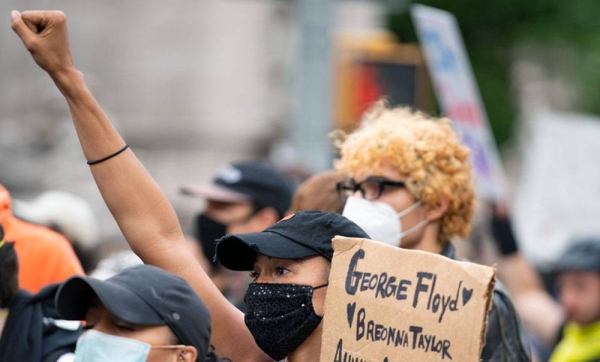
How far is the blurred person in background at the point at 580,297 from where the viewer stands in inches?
276

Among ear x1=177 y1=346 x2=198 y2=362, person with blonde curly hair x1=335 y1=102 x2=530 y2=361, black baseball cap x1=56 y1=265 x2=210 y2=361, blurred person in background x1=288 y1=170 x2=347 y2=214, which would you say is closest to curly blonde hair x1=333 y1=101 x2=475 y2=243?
person with blonde curly hair x1=335 y1=102 x2=530 y2=361

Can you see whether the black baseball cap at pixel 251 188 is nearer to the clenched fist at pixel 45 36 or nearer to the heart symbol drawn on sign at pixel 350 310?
the clenched fist at pixel 45 36

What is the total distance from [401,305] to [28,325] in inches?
51.0

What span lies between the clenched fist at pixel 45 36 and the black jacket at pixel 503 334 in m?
1.68

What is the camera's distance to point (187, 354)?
139 inches

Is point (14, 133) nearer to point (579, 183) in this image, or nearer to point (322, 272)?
point (579, 183)

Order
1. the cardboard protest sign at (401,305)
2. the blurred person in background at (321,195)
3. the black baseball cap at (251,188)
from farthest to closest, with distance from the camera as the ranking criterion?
the black baseball cap at (251,188) < the blurred person in background at (321,195) < the cardboard protest sign at (401,305)

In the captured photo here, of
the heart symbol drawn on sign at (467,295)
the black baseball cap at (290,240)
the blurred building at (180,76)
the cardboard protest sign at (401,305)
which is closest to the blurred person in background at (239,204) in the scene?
the black baseball cap at (290,240)

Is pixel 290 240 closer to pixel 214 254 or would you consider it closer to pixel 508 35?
pixel 214 254

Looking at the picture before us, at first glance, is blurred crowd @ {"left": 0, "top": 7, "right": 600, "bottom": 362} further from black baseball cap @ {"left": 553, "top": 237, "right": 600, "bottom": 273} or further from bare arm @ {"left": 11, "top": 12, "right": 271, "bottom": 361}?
black baseball cap @ {"left": 553, "top": 237, "right": 600, "bottom": 273}

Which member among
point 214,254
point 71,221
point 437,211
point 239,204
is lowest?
point 71,221

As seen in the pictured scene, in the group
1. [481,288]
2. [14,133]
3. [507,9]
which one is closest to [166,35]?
[14,133]

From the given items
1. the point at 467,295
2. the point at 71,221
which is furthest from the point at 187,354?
the point at 71,221

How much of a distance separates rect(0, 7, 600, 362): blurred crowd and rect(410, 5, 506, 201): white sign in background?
1.93m
